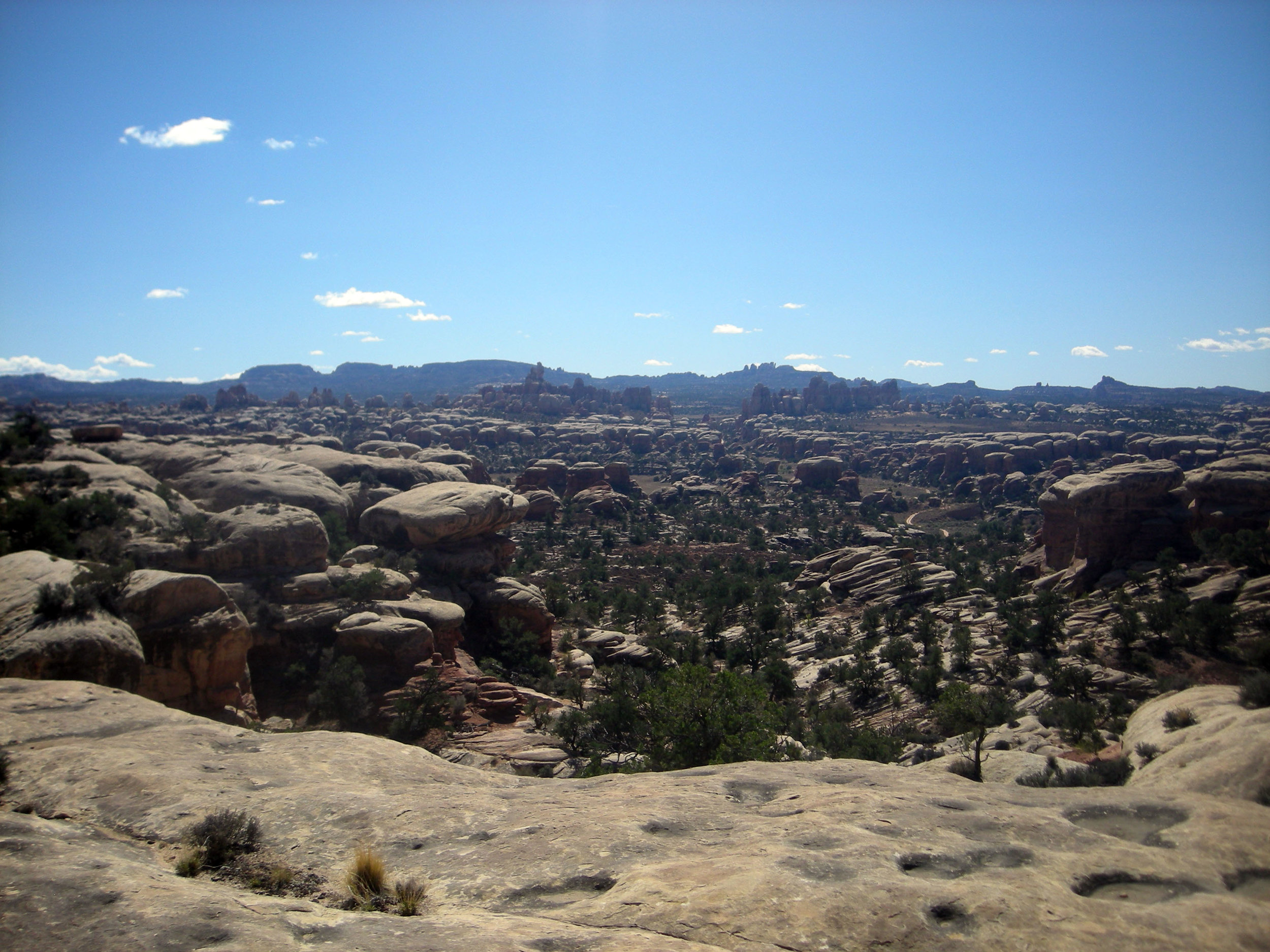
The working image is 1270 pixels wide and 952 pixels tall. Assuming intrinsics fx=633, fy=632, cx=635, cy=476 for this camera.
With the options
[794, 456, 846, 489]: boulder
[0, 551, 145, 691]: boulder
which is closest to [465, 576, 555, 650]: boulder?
[0, 551, 145, 691]: boulder

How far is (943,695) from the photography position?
16.0 metres

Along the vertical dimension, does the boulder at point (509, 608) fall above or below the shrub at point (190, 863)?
below

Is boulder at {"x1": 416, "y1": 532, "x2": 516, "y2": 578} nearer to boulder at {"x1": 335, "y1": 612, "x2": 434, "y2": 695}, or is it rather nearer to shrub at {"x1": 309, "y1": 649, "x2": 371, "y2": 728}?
boulder at {"x1": 335, "y1": 612, "x2": 434, "y2": 695}

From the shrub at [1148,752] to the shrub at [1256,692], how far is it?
2.38m

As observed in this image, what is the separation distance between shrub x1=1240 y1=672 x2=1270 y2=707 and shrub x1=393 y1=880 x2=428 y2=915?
1707 centimetres

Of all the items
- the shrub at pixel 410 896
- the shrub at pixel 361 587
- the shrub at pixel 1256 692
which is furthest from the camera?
the shrub at pixel 361 587

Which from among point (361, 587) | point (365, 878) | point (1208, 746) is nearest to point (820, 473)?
point (361, 587)

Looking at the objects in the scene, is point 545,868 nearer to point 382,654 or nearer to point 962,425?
point 382,654

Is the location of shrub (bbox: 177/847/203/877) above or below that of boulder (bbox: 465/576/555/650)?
above

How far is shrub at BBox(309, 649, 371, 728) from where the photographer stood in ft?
60.5

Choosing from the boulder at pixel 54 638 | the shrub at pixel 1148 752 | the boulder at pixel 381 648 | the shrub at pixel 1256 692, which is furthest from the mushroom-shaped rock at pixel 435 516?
the shrub at pixel 1256 692

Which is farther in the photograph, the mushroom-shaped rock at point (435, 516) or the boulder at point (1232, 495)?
the boulder at point (1232, 495)

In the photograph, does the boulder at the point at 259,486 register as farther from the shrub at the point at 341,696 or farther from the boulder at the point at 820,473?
the boulder at the point at 820,473

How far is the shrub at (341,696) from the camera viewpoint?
18438mm
